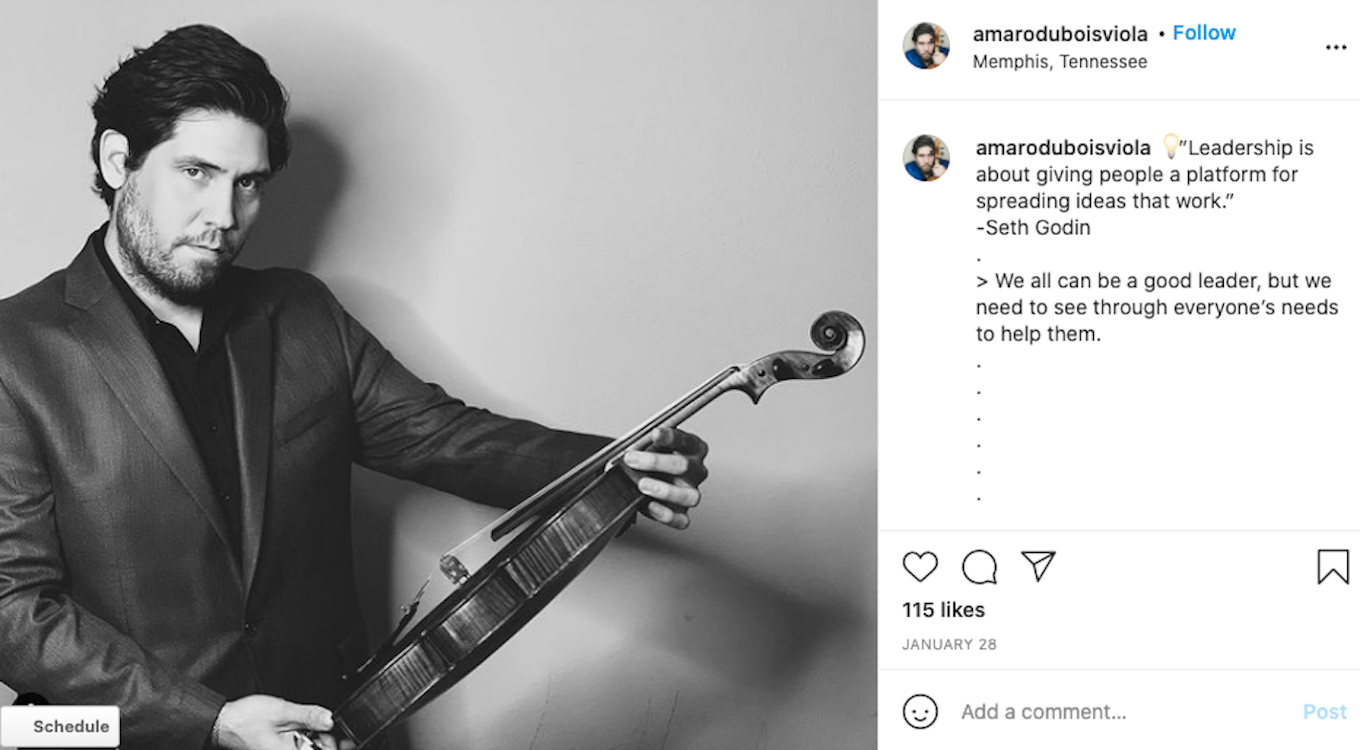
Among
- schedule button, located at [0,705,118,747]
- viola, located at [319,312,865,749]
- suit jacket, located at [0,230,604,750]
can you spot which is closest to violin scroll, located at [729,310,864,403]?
viola, located at [319,312,865,749]

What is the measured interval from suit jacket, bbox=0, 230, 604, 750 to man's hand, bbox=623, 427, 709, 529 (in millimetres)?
97

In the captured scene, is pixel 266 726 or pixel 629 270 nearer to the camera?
pixel 266 726

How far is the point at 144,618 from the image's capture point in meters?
1.73

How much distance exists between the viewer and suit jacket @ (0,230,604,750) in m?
1.71
